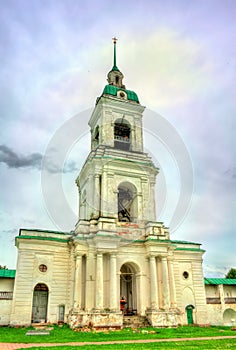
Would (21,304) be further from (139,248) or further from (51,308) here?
(139,248)

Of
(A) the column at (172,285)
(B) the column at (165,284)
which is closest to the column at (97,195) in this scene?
(B) the column at (165,284)

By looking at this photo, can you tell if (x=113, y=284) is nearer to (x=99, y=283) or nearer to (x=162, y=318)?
(x=99, y=283)

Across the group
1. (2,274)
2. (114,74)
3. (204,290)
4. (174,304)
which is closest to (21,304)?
(2,274)

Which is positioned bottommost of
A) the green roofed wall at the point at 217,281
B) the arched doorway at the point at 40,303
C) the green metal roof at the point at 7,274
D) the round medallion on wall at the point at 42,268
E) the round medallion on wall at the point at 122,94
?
the arched doorway at the point at 40,303

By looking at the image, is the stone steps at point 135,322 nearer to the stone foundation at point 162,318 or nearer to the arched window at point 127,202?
the stone foundation at point 162,318

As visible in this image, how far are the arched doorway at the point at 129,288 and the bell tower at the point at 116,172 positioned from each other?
3.93m

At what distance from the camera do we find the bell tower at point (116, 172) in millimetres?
29125

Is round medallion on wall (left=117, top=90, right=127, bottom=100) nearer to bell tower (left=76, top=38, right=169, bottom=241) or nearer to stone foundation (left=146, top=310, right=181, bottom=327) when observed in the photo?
bell tower (left=76, top=38, right=169, bottom=241)

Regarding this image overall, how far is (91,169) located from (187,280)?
15189mm

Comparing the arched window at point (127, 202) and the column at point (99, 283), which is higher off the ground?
the arched window at point (127, 202)

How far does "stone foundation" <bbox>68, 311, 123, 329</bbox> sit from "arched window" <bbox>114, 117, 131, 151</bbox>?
59.9 feet

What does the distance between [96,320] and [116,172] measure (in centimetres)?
1438

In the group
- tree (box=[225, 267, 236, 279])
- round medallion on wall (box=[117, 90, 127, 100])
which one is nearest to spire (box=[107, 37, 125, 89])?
round medallion on wall (box=[117, 90, 127, 100])

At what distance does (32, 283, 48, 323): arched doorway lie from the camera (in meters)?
25.4
